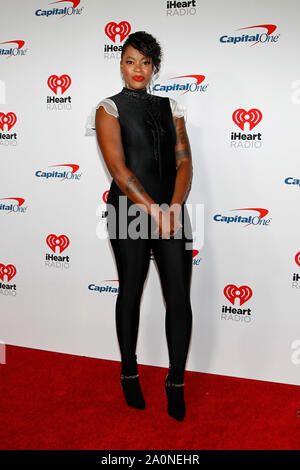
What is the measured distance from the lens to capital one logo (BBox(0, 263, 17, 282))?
2887 mm

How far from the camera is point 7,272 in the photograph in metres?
2.90

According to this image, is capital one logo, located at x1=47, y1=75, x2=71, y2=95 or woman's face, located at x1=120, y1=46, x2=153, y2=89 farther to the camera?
capital one logo, located at x1=47, y1=75, x2=71, y2=95

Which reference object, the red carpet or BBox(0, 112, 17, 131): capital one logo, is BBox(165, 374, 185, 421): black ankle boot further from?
BBox(0, 112, 17, 131): capital one logo

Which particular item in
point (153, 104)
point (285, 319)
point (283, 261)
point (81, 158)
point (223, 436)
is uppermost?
point (153, 104)

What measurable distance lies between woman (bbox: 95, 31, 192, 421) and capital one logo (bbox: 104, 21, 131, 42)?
0.43 meters

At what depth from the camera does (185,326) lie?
6.74ft

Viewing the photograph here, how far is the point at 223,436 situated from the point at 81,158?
5.56ft

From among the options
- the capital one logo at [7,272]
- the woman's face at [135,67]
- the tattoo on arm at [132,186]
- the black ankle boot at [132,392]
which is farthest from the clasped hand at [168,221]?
the capital one logo at [7,272]

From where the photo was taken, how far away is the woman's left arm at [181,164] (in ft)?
6.82

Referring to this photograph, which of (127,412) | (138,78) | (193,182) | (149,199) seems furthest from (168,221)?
(127,412)

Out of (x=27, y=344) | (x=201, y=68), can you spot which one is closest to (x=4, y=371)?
(x=27, y=344)

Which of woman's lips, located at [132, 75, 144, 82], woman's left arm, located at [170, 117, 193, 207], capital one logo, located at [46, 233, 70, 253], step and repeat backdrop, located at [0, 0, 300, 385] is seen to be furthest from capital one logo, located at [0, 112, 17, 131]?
woman's left arm, located at [170, 117, 193, 207]

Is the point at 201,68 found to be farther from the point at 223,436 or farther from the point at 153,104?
the point at 223,436

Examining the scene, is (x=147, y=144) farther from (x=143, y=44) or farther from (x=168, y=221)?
(x=143, y=44)
